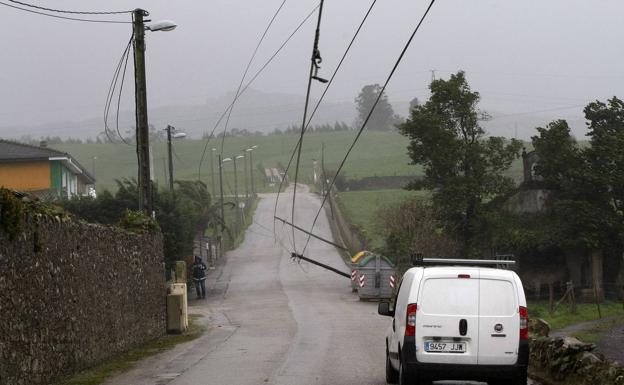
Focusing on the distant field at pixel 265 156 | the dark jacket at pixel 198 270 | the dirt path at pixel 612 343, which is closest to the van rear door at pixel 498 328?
the dirt path at pixel 612 343

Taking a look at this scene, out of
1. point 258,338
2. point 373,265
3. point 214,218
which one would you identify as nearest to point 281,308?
point 373,265

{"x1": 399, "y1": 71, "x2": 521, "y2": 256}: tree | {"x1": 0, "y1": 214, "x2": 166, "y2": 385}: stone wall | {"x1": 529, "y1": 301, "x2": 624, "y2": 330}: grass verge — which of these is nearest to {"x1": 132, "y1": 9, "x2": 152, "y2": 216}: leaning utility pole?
{"x1": 0, "y1": 214, "x2": 166, "y2": 385}: stone wall

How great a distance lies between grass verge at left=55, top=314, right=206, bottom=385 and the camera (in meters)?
15.9

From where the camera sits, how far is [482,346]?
41.7 feet

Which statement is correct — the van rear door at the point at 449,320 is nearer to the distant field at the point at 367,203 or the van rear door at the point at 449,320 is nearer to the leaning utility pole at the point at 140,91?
the leaning utility pole at the point at 140,91

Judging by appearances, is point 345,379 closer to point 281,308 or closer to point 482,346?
point 482,346

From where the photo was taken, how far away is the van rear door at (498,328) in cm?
1268

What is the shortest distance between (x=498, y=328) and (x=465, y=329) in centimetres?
43

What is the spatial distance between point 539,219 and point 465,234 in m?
3.95

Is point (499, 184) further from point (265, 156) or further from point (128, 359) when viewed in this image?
point (265, 156)

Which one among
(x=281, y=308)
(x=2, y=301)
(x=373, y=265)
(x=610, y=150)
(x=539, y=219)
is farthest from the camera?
(x=539, y=219)

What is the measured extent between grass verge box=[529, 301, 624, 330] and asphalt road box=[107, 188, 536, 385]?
694cm

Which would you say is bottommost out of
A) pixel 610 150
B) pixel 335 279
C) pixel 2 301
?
pixel 335 279

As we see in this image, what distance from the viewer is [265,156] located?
173 m
